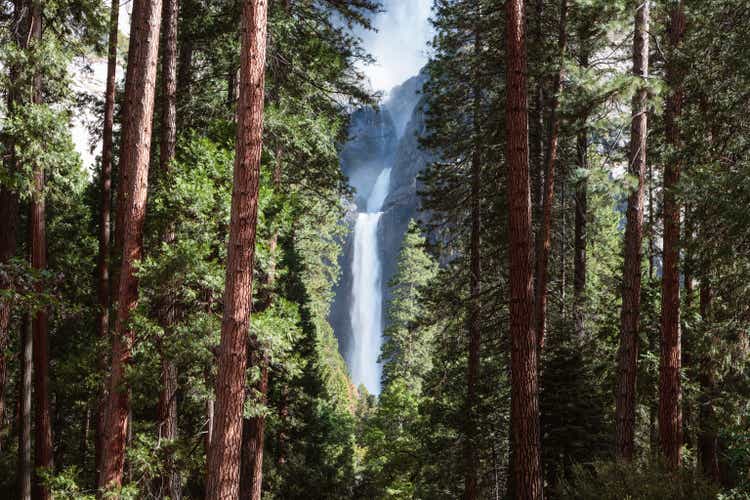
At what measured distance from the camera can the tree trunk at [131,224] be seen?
19.4 feet

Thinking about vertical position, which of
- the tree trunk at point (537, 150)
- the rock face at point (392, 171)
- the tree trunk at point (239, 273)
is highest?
the rock face at point (392, 171)

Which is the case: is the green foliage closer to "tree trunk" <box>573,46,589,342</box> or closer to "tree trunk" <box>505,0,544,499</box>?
"tree trunk" <box>505,0,544,499</box>

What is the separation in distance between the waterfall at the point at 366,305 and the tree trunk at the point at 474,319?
43535 millimetres

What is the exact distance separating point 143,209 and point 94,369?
363 cm

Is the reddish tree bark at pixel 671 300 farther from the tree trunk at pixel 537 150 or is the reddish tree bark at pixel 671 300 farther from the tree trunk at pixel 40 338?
the tree trunk at pixel 40 338

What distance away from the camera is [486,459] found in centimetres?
1138

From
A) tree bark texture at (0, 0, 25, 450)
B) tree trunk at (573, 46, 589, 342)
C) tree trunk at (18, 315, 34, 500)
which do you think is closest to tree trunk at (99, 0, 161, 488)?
tree bark texture at (0, 0, 25, 450)

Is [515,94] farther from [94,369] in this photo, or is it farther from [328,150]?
[94,369]

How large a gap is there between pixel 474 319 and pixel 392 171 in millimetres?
73325

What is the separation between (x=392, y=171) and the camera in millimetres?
83312

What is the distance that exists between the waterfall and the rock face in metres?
0.71

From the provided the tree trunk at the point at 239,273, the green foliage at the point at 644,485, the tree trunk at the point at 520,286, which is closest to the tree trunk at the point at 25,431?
the tree trunk at the point at 239,273

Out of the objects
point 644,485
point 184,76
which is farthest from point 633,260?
point 184,76

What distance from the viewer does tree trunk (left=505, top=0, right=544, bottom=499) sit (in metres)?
5.28
